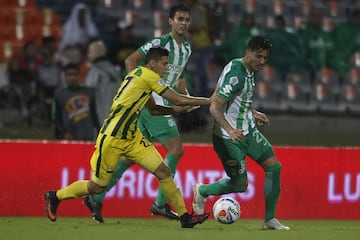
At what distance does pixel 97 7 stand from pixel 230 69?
11122mm

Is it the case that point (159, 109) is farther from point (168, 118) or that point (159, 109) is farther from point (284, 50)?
point (284, 50)

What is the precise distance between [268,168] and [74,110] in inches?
175

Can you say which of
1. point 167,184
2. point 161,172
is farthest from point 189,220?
point 161,172

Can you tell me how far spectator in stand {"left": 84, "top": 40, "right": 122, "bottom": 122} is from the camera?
696 inches

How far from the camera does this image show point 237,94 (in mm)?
11984

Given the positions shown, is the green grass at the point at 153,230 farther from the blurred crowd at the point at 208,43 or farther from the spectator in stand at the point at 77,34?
the spectator in stand at the point at 77,34

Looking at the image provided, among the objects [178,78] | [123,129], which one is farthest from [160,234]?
[178,78]

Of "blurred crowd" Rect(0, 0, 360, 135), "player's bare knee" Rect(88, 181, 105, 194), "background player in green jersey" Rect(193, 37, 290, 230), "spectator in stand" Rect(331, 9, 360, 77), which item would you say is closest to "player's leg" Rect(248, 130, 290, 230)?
"background player in green jersey" Rect(193, 37, 290, 230)

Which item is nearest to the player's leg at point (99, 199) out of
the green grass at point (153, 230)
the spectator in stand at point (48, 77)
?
the green grass at point (153, 230)

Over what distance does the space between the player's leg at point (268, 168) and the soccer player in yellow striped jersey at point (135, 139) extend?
0.78m

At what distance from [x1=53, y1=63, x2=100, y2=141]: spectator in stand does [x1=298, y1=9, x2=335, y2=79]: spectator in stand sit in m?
7.37

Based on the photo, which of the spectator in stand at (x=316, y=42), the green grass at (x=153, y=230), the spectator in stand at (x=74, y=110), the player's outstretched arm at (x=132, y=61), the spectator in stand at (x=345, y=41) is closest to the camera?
the green grass at (x=153, y=230)

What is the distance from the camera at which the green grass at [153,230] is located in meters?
10.9

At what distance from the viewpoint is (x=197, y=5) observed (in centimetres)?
2169
